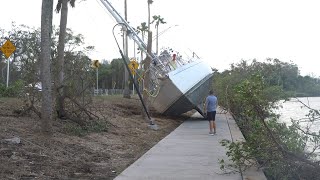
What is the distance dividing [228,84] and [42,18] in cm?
1811

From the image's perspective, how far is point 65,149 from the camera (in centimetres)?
1063

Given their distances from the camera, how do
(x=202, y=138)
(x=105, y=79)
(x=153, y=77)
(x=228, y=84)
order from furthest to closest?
(x=105, y=79) → (x=228, y=84) → (x=153, y=77) → (x=202, y=138)

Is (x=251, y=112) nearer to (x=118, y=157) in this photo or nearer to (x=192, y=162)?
(x=192, y=162)

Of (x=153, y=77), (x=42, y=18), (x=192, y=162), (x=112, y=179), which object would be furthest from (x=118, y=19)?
(x=112, y=179)

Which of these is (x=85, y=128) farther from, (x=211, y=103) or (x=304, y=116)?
(x=304, y=116)

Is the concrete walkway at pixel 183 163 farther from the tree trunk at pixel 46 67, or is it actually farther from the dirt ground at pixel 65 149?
the tree trunk at pixel 46 67

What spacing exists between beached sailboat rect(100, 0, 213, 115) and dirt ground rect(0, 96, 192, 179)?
642 cm

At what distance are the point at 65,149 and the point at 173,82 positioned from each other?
39.7ft

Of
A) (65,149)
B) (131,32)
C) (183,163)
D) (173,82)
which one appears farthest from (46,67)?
(131,32)

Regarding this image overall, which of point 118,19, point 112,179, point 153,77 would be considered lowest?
point 112,179

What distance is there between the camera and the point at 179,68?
24.5 metres

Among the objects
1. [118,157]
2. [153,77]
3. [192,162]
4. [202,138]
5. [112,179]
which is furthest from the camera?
[153,77]

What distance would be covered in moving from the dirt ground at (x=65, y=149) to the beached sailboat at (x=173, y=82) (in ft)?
21.1

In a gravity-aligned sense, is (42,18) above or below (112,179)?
above
